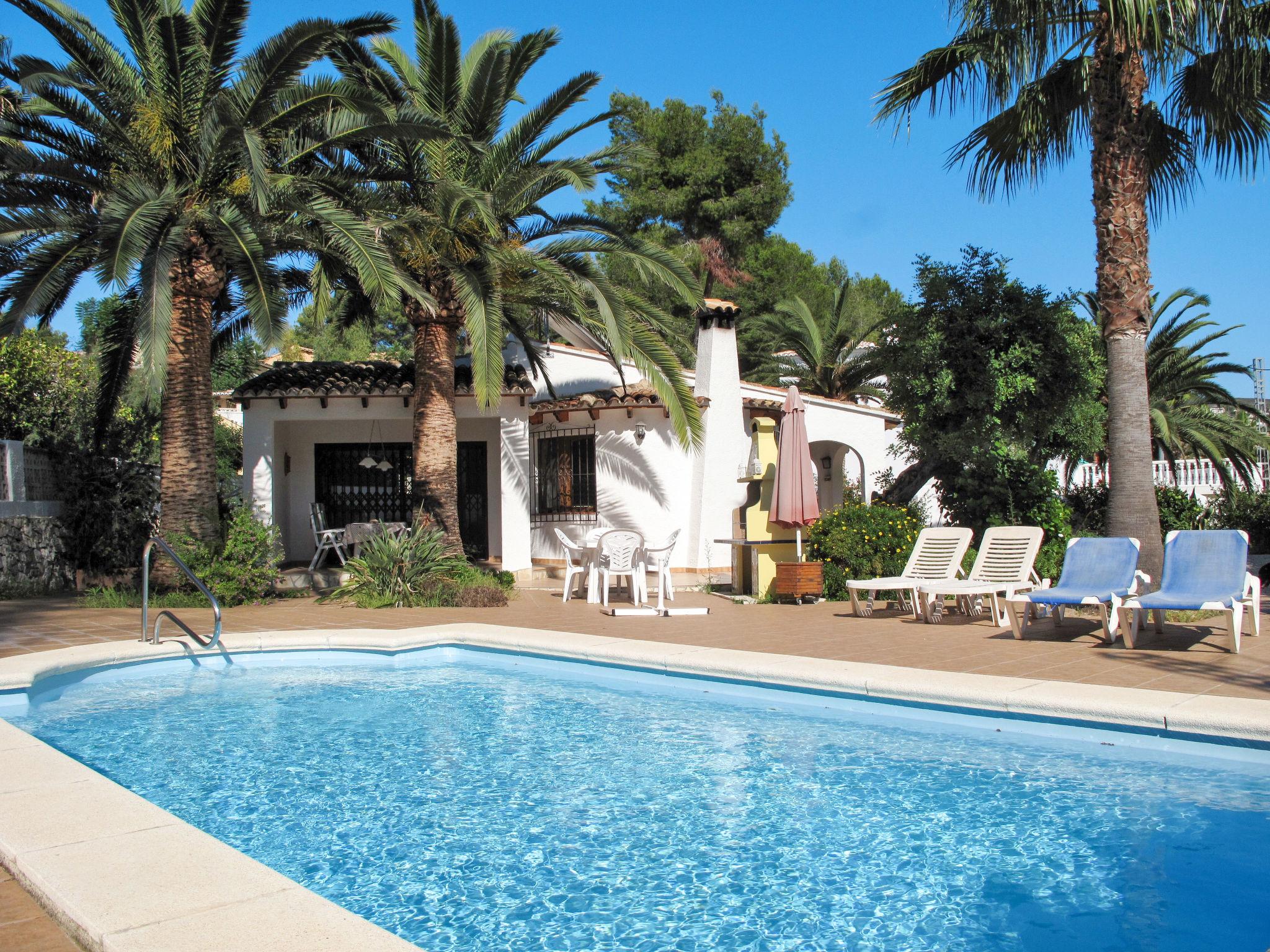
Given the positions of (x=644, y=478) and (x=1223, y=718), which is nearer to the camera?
(x=1223, y=718)

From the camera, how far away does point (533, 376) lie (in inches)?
758

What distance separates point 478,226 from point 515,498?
5.22 m

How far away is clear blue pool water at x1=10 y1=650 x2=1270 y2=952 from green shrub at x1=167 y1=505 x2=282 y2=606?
5426 millimetres

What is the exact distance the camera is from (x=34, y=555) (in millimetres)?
15828

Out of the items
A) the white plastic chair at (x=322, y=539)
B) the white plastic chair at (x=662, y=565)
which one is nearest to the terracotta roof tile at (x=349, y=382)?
the white plastic chair at (x=322, y=539)

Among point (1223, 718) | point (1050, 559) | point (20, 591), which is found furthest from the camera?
point (20, 591)

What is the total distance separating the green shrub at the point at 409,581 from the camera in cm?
1366

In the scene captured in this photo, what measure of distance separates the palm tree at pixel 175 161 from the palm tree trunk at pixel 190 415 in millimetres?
28

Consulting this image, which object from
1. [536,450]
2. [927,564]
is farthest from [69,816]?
[536,450]

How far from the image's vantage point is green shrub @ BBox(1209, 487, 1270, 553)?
1744 centimetres

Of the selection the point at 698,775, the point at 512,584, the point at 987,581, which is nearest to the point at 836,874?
the point at 698,775

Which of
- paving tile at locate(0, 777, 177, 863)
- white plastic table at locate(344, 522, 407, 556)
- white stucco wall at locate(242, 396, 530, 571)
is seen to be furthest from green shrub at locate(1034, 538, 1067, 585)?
paving tile at locate(0, 777, 177, 863)

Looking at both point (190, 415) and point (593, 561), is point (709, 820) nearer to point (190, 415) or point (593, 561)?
point (593, 561)

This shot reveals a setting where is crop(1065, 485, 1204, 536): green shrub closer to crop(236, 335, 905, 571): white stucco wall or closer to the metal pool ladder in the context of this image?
crop(236, 335, 905, 571): white stucco wall
